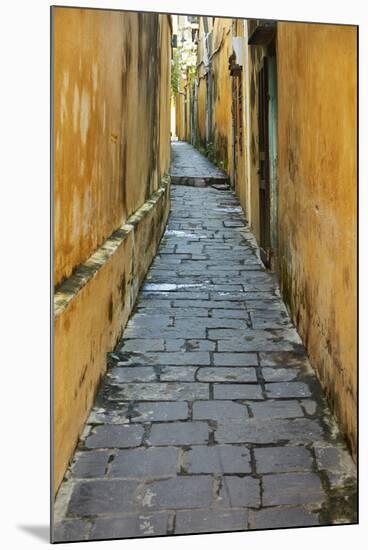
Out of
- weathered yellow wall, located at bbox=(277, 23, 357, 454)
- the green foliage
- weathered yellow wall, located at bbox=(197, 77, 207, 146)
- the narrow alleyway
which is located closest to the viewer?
the narrow alleyway

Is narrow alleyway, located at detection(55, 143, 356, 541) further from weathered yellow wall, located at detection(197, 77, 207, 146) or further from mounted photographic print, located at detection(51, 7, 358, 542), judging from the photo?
weathered yellow wall, located at detection(197, 77, 207, 146)

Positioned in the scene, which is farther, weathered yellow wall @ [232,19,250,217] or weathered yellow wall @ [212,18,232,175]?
weathered yellow wall @ [212,18,232,175]

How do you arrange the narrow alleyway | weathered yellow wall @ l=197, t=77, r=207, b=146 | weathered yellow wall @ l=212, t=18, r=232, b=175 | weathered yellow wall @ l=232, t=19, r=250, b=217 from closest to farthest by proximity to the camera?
the narrow alleyway → weathered yellow wall @ l=232, t=19, r=250, b=217 → weathered yellow wall @ l=212, t=18, r=232, b=175 → weathered yellow wall @ l=197, t=77, r=207, b=146

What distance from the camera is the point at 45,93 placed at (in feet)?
8.55

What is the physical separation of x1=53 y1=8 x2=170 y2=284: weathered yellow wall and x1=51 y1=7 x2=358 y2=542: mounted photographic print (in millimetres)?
16

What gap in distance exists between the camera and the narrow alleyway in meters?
2.70

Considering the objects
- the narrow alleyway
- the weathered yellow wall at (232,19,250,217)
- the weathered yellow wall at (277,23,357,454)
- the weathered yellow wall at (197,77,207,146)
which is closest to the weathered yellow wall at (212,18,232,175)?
the weathered yellow wall at (197,77,207,146)

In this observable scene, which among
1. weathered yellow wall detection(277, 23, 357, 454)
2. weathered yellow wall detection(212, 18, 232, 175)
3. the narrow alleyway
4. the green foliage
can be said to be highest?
the green foliage

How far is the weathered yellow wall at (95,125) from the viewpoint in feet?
9.36

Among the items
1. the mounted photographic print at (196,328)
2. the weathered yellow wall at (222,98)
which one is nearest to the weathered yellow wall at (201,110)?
the weathered yellow wall at (222,98)

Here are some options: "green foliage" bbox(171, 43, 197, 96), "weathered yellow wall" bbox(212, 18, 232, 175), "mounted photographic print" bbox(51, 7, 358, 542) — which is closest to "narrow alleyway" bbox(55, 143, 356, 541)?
"mounted photographic print" bbox(51, 7, 358, 542)

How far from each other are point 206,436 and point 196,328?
1.58 meters

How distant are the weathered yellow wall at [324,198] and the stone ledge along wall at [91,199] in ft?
3.93

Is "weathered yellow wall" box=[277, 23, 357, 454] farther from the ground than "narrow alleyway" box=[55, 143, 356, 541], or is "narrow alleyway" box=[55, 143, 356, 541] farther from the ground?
"weathered yellow wall" box=[277, 23, 357, 454]
